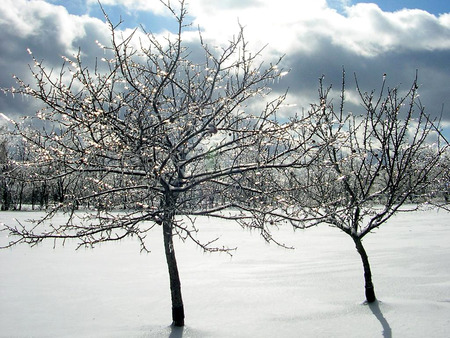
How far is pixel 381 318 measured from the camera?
6.45 metres

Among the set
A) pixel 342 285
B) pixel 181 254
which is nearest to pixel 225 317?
pixel 342 285

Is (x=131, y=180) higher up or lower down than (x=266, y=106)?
lower down

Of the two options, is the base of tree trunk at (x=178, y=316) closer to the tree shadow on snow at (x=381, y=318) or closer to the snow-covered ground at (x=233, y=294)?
the snow-covered ground at (x=233, y=294)

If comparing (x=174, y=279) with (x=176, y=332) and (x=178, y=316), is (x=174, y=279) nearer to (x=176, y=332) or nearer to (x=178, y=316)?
(x=178, y=316)

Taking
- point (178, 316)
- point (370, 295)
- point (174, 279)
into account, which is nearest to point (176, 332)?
point (178, 316)

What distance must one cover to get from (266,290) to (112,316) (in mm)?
3651

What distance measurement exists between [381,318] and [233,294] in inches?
131

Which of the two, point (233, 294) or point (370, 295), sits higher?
point (370, 295)

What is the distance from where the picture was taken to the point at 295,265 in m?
11.5

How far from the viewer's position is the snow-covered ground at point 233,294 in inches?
248

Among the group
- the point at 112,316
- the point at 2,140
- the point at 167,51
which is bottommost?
the point at 112,316

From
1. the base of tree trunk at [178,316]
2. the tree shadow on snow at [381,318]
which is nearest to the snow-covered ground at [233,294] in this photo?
the tree shadow on snow at [381,318]

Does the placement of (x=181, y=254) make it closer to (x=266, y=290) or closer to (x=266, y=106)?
(x=266, y=290)

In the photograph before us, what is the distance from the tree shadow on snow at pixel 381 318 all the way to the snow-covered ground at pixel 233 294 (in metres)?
0.02
